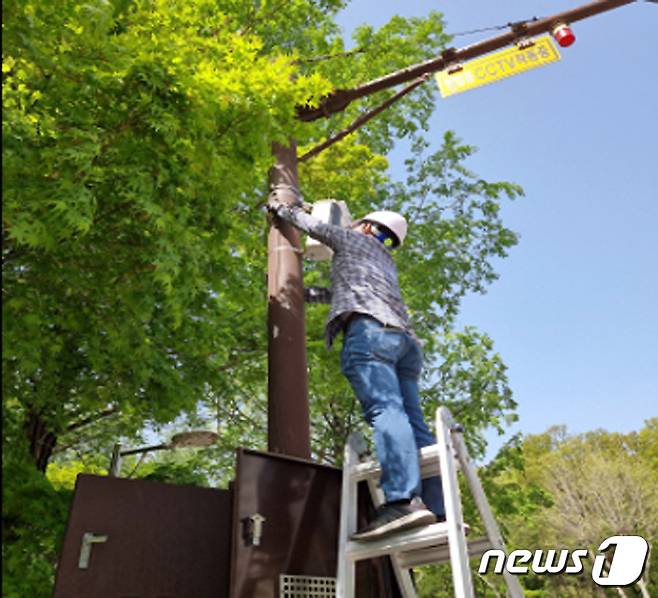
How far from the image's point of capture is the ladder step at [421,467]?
2841 millimetres

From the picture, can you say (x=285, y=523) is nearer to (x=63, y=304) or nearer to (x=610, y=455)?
(x=63, y=304)

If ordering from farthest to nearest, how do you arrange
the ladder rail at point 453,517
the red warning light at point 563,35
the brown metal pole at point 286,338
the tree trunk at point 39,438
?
the red warning light at point 563,35
the tree trunk at point 39,438
the brown metal pole at point 286,338
the ladder rail at point 453,517

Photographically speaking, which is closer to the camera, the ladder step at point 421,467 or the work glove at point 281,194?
the ladder step at point 421,467

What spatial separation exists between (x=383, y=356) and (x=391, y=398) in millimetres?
264

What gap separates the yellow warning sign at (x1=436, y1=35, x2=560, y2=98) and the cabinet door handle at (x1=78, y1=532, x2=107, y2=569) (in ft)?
16.8

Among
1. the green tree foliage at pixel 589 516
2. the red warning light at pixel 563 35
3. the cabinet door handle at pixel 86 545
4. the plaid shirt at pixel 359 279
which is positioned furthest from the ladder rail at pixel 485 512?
the green tree foliage at pixel 589 516

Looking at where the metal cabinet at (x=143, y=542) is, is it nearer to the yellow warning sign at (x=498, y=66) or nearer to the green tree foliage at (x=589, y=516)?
the yellow warning sign at (x=498, y=66)

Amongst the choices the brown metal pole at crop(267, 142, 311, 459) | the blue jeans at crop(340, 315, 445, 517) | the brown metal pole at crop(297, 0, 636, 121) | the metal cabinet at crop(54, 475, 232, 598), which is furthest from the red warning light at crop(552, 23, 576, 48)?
the metal cabinet at crop(54, 475, 232, 598)

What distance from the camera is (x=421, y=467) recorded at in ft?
9.61

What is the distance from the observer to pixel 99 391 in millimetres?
4266

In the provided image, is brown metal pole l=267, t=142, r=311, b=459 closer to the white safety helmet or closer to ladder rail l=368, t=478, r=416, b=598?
ladder rail l=368, t=478, r=416, b=598

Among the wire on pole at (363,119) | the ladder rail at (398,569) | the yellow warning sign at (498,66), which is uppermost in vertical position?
the yellow warning sign at (498,66)

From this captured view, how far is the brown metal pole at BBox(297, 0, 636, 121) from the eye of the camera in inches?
210

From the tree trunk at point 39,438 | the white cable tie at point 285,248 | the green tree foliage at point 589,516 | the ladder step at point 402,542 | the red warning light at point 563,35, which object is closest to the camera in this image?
the ladder step at point 402,542
